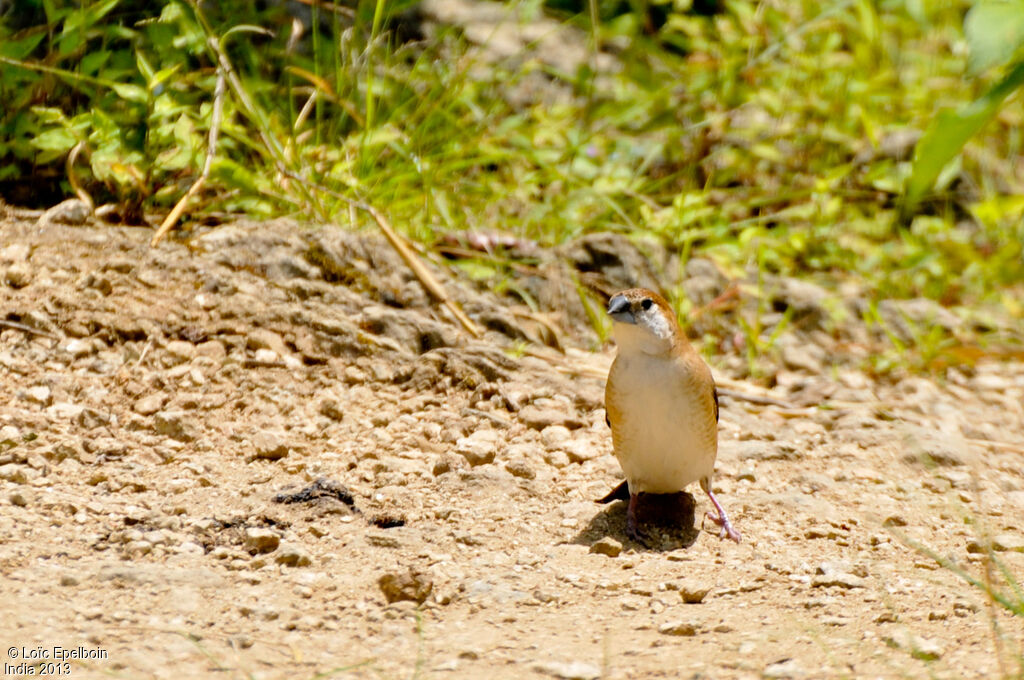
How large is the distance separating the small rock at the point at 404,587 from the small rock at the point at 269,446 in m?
1.00

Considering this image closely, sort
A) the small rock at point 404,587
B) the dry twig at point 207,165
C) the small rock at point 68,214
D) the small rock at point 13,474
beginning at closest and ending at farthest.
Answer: the small rock at point 404,587, the small rock at point 13,474, the small rock at point 68,214, the dry twig at point 207,165

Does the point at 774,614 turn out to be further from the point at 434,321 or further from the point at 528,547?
the point at 434,321

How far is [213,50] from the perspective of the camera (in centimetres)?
520

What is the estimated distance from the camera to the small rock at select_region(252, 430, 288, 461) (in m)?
3.93

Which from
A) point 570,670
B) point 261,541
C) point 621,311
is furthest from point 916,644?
point 261,541

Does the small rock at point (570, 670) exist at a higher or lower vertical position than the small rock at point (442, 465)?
higher

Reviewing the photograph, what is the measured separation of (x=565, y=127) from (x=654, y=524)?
11.0ft

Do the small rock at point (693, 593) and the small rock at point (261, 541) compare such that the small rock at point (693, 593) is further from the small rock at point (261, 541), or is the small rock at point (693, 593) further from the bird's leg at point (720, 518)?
the small rock at point (261, 541)

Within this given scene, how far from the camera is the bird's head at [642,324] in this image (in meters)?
3.75

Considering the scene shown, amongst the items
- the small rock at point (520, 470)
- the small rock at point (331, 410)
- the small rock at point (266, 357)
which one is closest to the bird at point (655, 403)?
the small rock at point (520, 470)

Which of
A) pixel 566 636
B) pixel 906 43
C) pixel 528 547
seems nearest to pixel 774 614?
pixel 566 636

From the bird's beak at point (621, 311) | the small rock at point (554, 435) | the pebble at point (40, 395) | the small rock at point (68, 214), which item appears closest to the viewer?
the bird's beak at point (621, 311)

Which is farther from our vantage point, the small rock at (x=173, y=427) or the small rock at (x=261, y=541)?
the small rock at (x=173, y=427)

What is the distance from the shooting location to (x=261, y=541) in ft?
10.9
